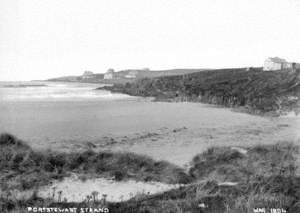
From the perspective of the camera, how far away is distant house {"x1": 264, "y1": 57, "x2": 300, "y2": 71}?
5502mm

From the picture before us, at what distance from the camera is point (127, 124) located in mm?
6074

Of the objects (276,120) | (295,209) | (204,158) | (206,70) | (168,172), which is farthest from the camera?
(206,70)

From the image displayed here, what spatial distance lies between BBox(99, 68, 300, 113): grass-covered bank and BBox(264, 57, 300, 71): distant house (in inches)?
6.6

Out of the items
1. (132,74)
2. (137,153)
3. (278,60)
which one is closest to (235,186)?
(137,153)

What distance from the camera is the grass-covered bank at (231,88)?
5.80 metres

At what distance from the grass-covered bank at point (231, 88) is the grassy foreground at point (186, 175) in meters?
A: 1.41

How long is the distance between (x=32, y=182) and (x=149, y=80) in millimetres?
4974

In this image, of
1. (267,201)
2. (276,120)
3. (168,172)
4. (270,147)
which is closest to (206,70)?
(276,120)

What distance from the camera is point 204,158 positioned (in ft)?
17.4

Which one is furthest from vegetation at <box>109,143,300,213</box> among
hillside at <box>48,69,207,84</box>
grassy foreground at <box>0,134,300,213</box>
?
hillside at <box>48,69,207,84</box>

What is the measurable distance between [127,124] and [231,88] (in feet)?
13.7

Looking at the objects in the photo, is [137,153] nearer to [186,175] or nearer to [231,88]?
[186,175]

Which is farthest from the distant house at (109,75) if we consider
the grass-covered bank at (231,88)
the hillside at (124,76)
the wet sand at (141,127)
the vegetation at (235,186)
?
the vegetation at (235,186)

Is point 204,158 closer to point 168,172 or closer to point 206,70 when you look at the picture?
point 168,172
